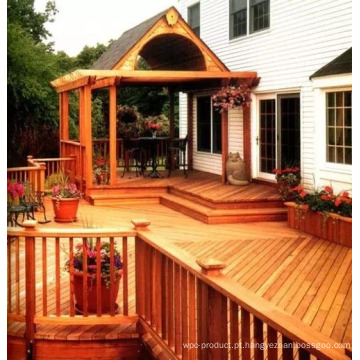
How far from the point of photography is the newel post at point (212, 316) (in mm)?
3404

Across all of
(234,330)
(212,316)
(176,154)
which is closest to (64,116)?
(176,154)

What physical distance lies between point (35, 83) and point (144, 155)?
3.59 metres

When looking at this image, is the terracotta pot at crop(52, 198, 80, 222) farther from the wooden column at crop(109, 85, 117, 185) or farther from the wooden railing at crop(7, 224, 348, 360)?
the wooden railing at crop(7, 224, 348, 360)

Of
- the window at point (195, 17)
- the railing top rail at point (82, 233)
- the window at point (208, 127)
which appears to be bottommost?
the railing top rail at point (82, 233)

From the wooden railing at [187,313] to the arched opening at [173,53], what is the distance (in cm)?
788

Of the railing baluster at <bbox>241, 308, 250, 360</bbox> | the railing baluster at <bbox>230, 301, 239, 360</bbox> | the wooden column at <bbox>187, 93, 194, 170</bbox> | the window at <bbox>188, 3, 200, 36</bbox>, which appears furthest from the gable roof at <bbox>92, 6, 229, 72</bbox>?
the railing baluster at <bbox>241, 308, 250, 360</bbox>

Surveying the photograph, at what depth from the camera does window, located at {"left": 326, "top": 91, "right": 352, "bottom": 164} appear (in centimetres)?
952

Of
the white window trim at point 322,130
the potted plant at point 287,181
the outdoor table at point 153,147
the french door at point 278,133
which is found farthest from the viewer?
the outdoor table at point 153,147

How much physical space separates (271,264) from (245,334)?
420 centimetres

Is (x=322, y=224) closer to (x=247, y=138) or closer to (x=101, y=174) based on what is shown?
(x=247, y=138)

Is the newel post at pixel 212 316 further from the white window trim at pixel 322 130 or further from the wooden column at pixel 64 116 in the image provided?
the wooden column at pixel 64 116

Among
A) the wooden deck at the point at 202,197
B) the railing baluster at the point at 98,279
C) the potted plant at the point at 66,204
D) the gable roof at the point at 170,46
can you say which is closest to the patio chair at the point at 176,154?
the wooden deck at the point at 202,197

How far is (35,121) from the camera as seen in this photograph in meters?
16.9

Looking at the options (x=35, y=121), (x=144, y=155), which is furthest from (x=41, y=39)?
(x=144, y=155)
